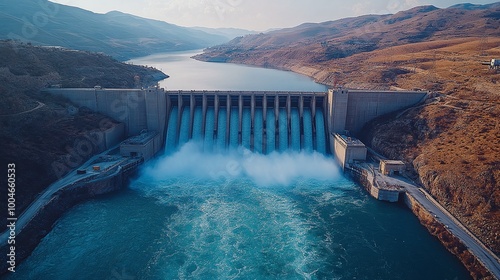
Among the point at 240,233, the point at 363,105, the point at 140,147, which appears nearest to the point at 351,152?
the point at 363,105

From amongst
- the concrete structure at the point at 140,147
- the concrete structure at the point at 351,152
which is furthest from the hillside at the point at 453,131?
the concrete structure at the point at 140,147

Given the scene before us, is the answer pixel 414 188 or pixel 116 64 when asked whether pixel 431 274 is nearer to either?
pixel 414 188

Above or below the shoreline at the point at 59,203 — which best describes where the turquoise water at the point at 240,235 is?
below

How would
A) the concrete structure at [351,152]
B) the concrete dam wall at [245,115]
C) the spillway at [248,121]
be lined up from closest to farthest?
the concrete structure at [351,152]
the concrete dam wall at [245,115]
the spillway at [248,121]

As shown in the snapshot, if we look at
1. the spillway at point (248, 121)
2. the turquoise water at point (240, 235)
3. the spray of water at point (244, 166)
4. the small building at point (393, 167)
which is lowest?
the turquoise water at point (240, 235)

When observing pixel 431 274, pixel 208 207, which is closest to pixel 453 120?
pixel 431 274

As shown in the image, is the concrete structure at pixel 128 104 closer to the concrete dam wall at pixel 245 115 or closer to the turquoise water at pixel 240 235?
the concrete dam wall at pixel 245 115
